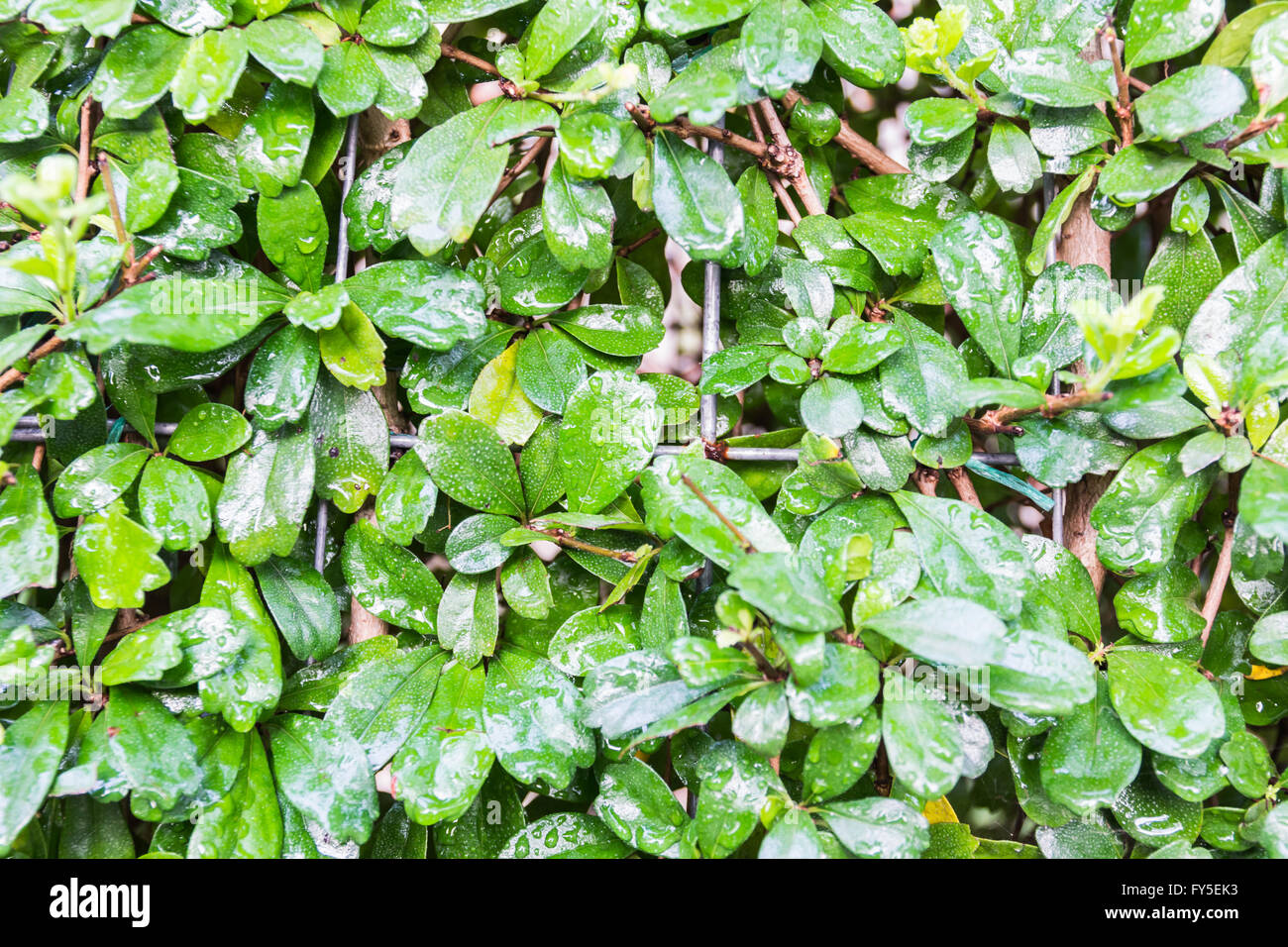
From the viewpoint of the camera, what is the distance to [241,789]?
0.71 metres

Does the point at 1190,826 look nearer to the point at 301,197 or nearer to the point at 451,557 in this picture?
the point at 451,557

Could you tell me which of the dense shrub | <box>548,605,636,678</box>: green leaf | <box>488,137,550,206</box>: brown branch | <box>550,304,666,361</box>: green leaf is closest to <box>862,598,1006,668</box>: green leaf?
the dense shrub

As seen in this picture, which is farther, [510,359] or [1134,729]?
[510,359]

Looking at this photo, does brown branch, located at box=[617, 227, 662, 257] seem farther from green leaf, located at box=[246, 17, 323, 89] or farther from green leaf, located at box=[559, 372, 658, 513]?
green leaf, located at box=[246, 17, 323, 89]

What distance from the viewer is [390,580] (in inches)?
30.3

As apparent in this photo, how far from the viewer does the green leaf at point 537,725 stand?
69 cm

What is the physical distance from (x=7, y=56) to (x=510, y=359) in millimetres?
→ 539

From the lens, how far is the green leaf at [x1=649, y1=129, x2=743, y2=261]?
0.69 m

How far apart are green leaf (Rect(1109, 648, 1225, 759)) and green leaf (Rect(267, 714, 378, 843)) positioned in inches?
25.1

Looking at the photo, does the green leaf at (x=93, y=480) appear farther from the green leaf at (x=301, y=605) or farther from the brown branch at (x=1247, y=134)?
the brown branch at (x=1247, y=134)

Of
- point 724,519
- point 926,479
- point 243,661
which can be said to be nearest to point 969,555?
point 926,479

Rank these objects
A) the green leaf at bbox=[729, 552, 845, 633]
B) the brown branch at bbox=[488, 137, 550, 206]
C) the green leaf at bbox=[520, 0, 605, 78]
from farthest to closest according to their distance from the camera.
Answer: the brown branch at bbox=[488, 137, 550, 206] → the green leaf at bbox=[520, 0, 605, 78] → the green leaf at bbox=[729, 552, 845, 633]

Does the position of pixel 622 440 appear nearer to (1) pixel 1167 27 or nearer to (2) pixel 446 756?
(2) pixel 446 756
